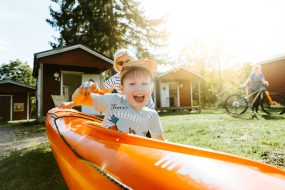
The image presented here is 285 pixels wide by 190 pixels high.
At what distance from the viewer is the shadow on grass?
122 inches

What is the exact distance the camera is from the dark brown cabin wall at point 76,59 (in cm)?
1273

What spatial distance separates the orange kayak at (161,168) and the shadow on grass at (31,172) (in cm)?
187

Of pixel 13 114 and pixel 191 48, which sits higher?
pixel 191 48

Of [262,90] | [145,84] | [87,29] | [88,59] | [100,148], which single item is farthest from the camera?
[87,29]

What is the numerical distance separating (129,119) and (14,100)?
994 inches

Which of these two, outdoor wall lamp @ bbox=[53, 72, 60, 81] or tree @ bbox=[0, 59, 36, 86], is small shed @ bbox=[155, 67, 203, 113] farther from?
tree @ bbox=[0, 59, 36, 86]

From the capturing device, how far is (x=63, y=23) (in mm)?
19984

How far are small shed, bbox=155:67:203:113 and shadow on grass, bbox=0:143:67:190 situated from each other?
18.7 metres

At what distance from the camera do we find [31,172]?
360 cm

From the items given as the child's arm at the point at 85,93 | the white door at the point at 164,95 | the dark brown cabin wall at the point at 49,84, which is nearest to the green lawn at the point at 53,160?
the child's arm at the point at 85,93

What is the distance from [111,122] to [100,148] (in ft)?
2.70

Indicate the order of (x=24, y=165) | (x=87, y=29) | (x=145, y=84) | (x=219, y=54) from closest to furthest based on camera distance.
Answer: (x=145, y=84) → (x=24, y=165) → (x=87, y=29) → (x=219, y=54)

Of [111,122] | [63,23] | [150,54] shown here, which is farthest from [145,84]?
[63,23]

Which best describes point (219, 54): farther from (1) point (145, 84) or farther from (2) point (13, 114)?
(1) point (145, 84)
